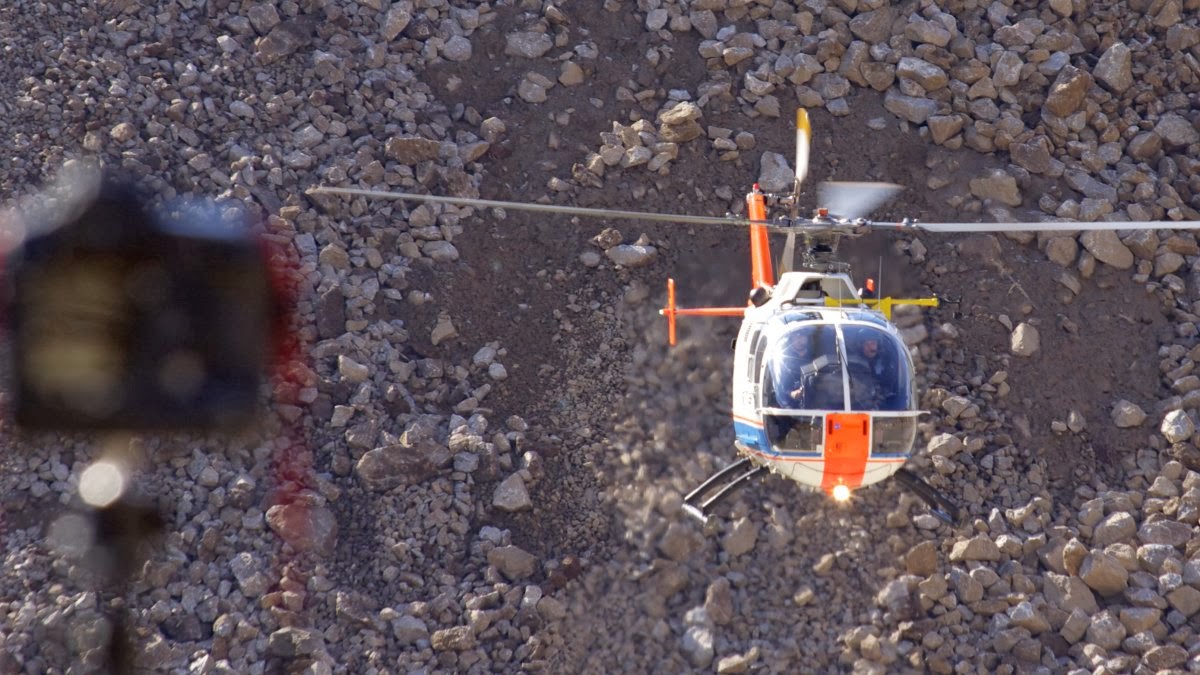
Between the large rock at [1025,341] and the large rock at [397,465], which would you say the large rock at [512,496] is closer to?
the large rock at [397,465]

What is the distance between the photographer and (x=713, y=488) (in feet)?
43.1

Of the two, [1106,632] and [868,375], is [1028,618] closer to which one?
[1106,632]

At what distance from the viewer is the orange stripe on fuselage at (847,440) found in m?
11.1

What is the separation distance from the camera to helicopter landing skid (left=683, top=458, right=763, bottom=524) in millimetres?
12336

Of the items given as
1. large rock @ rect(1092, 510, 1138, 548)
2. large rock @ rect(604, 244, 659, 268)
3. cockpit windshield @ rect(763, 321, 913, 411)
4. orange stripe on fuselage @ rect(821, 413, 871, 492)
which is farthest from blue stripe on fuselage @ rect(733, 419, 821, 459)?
large rock @ rect(1092, 510, 1138, 548)

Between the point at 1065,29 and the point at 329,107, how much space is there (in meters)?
7.47

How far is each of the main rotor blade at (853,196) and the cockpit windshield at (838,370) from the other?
6.37ft

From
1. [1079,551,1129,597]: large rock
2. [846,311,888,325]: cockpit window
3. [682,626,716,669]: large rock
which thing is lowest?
[682,626,716,669]: large rock

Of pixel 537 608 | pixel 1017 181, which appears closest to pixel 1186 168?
pixel 1017 181

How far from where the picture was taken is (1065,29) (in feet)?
50.9

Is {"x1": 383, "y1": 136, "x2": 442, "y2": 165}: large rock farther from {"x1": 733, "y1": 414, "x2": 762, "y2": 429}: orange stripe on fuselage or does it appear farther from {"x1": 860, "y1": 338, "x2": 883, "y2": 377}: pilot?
{"x1": 860, "y1": 338, "x2": 883, "y2": 377}: pilot

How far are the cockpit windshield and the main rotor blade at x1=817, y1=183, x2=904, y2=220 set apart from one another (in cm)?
194

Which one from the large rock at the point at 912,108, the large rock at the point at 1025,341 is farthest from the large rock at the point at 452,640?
the large rock at the point at 912,108

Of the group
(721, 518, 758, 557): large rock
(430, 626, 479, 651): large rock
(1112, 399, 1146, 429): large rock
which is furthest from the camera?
(1112, 399, 1146, 429): large rock
